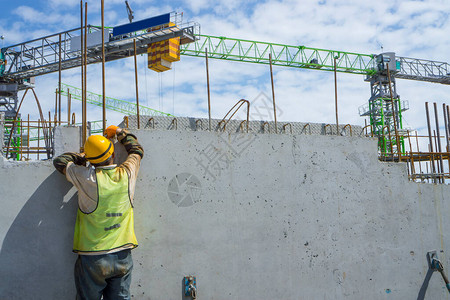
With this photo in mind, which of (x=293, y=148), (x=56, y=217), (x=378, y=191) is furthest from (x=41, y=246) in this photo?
(x=378, y=191)

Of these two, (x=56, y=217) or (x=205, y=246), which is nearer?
(x=56, y=217)

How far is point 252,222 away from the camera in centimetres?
561

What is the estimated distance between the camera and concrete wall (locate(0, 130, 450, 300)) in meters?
4.73

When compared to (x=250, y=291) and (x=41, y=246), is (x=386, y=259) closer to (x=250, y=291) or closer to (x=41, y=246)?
(x=250, y=291)

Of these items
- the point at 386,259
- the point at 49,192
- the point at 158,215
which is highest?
the point at 49,192

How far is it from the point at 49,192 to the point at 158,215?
1.41 m

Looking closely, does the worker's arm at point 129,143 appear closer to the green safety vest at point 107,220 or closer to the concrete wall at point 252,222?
the concrete wall at point 252,222

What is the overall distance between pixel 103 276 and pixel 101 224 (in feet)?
1.91

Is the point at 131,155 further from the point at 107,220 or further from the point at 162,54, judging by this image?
the point at 162,54

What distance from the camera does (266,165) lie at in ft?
19.2

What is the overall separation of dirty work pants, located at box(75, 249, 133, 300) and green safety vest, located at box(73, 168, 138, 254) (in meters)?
0.12

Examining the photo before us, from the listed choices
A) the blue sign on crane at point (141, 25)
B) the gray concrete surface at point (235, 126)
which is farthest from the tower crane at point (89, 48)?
the gray concrete surface at point (235, 126)

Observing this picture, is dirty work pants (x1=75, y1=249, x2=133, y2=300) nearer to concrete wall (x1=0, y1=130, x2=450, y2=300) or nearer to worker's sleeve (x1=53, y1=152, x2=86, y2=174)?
concrete wall (x1=0, y1=130, x2=450, y2=300)

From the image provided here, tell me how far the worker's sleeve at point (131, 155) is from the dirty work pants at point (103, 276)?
78cm
